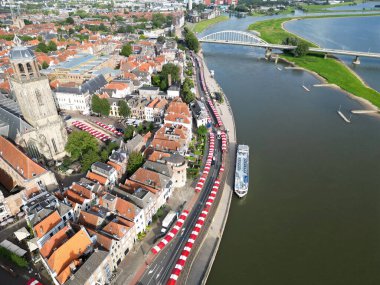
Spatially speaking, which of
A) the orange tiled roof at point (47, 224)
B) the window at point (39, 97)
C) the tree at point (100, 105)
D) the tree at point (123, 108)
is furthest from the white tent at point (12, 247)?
the tree at point (100, 105)

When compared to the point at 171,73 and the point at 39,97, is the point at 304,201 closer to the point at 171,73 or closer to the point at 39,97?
the point at 39,97

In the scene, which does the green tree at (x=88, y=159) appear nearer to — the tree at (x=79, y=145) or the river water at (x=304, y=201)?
the tree at (x=79, y=145)

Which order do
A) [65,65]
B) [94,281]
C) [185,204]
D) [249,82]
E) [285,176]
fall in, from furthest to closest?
[249,82] < [65,65] < [285,176] < [185,204] < [94,281]

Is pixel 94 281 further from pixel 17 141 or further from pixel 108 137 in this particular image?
pixel 108 137

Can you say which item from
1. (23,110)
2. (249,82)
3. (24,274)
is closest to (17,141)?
(23,110)

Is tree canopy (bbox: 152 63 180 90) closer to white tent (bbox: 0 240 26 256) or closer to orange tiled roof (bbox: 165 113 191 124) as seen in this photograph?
orange tiled roof (bbox: 165 113 191 124)

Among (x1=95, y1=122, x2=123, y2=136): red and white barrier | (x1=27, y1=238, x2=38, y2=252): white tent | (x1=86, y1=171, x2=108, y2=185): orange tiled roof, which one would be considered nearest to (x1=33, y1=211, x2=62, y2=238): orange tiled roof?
(x1=27, y1=238, x2=38, y2=252): white tent
